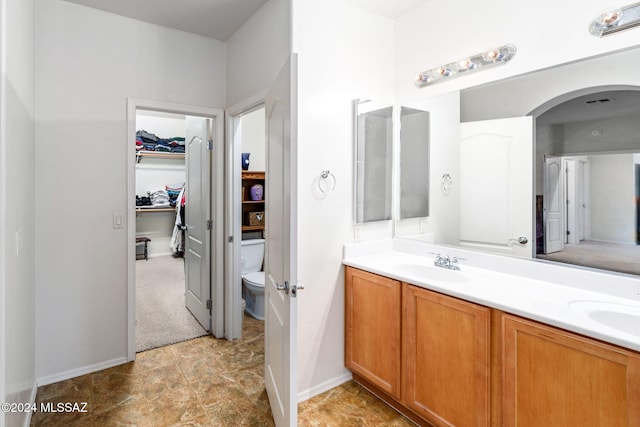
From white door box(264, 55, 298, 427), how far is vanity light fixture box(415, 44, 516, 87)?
113cm

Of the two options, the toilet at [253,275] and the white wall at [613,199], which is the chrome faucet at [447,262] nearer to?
the white wall at [613,199]

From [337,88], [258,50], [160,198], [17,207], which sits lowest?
[17,207]

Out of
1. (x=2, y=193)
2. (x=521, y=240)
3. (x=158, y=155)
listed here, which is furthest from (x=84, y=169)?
(x=158, y=155)

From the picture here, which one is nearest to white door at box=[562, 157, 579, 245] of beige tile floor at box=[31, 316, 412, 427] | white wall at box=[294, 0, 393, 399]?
white wall at box=[294, 0, 393, 399]

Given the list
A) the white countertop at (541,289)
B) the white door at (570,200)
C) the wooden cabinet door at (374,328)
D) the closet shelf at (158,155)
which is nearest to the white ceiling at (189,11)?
the white countertop at (541,289)

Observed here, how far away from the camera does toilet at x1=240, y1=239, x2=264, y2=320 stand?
333cm

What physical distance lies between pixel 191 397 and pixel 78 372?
37.4 inches

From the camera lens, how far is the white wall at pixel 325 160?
6.93ft

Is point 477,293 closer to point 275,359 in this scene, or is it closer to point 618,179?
point 618,179

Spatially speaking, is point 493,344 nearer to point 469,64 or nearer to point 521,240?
point 521,240

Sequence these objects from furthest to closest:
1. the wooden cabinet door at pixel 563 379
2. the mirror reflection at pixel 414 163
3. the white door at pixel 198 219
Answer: the white door at pixel 198 219, the mirror reflection at pixel 414 163, the wooden cabinet door at pixel 563 379

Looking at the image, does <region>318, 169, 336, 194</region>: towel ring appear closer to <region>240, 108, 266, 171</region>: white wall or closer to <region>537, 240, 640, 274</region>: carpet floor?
<region>537, 240, 640, 274</region>: carpet floor

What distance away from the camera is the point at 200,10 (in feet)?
7.88

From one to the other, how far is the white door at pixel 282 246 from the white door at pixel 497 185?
1232mm
